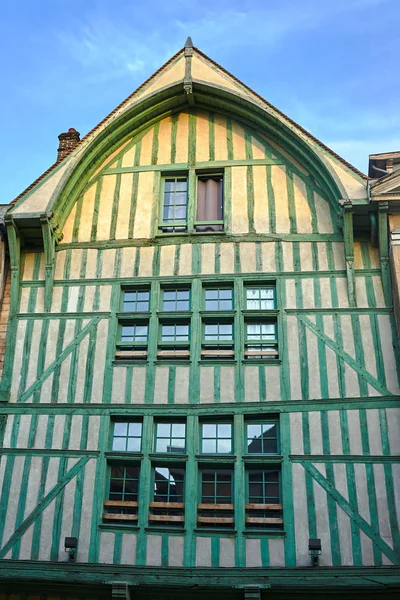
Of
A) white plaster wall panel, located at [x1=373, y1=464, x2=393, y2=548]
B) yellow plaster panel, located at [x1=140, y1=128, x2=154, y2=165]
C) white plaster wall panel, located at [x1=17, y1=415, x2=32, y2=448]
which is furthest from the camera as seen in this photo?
yellow plaster panel, located at [x1=140, y1=128, x2=154, y2=165]

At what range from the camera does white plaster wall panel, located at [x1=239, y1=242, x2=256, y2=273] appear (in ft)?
46.6

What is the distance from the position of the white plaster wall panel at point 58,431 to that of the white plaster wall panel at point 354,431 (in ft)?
16.4

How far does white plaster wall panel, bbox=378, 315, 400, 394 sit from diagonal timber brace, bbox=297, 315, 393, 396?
0.15m

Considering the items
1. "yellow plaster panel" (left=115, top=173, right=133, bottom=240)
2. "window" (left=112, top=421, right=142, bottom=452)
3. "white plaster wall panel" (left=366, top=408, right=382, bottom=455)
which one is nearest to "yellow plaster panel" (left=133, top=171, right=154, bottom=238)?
"yellow plaster panel" (left=115, top=173, right=133, bottom=240)

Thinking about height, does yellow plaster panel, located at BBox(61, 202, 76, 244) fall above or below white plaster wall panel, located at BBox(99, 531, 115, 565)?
above

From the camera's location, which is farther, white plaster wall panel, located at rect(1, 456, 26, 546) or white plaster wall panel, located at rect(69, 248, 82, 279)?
white plaster wall panel, located at rect(69, 248, 82, 279)

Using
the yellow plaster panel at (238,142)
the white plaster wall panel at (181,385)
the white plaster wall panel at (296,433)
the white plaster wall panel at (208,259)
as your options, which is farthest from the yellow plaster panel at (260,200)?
the white plaster wall panel at (296,433)

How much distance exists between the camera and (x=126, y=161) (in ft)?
52.0

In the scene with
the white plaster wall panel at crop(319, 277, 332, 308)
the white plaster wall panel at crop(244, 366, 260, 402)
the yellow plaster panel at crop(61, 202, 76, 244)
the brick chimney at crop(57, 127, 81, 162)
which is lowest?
the white plaster wall panel at crop(244, 366, 260, 402)

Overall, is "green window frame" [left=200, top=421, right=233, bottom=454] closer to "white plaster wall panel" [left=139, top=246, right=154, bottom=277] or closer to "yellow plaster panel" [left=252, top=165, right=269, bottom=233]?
"white plaster wall panel" [left=139, top=246, right=154, bottom=277]

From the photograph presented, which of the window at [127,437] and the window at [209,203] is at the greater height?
the window at [209,203]

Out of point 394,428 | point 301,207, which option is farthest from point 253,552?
point 301,207

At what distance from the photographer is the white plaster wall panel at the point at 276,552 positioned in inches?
456

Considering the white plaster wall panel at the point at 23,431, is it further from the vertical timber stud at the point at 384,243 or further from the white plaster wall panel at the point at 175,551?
the vertical timber stud at the point at 384,243
